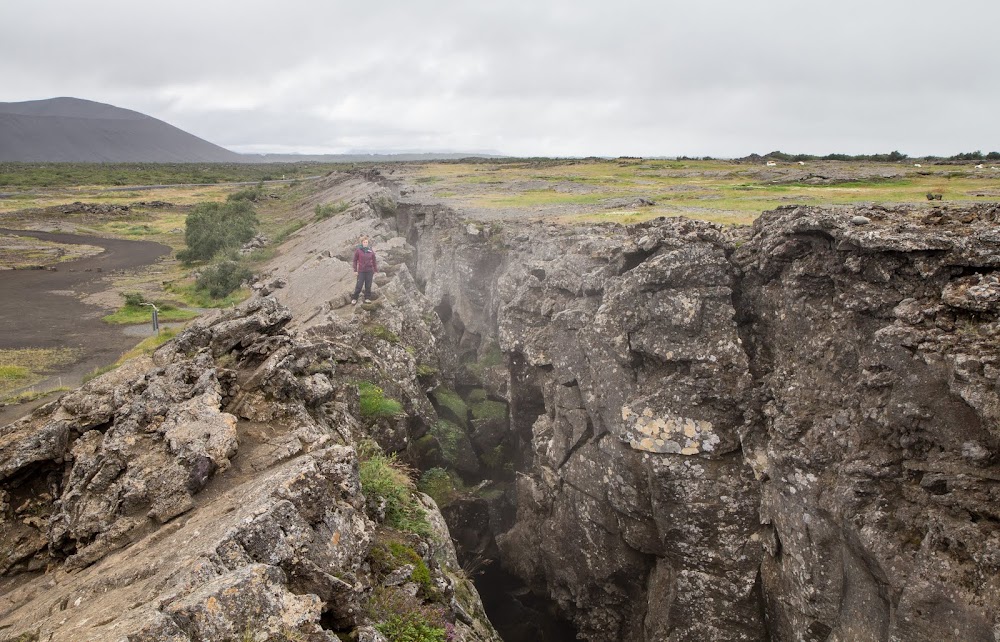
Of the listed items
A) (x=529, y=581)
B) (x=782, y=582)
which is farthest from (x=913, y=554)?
(x=529, y=581)

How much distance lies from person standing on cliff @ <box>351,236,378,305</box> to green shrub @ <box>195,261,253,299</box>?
754 inches

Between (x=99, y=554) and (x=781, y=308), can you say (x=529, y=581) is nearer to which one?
(x=781, y=308)

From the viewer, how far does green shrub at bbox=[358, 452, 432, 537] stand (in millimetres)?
11297

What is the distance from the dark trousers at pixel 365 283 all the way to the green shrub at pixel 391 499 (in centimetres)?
1247

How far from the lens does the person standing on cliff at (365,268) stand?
75.7 ft

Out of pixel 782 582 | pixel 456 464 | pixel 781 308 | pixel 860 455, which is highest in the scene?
pixel 781 308

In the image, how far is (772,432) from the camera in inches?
515

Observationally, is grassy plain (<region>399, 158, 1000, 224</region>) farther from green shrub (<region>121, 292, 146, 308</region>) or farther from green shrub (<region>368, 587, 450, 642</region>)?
green shrub (<region>121, 292, 146, 308</region>)

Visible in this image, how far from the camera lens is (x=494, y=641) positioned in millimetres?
11594

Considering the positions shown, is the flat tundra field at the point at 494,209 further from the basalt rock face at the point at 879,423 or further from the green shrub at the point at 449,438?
the green shrub at the point at 449,438

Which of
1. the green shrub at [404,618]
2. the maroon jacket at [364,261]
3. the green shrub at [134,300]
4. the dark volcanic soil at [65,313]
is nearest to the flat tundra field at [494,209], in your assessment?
the dark volcanic soil at [65,313]

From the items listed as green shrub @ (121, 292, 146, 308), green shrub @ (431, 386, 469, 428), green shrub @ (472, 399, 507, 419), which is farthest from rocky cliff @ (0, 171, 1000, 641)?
green shrub @ (121, 292, 146, 308)

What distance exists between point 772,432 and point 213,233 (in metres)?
55.6

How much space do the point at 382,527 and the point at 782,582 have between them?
9224 millimetres
